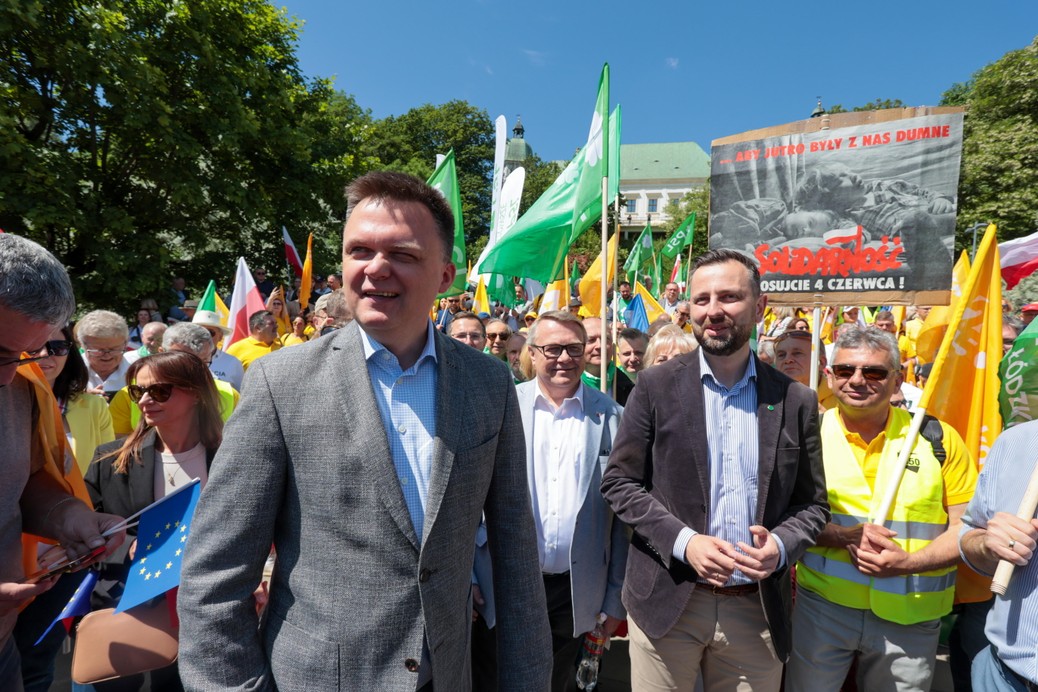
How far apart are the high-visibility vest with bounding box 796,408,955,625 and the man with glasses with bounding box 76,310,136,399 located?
14.5 feet

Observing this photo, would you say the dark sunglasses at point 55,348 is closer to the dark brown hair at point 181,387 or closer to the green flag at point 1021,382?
the dark brown hair at point 181,387

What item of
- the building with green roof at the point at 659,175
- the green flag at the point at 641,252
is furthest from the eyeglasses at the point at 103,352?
the building with green roof at the point at 659,175

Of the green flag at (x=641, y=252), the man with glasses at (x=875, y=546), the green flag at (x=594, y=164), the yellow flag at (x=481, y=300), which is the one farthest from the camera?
the green flag at (x=641, y=252)

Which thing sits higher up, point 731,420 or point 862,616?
point 731,420

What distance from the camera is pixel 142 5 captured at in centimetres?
1412

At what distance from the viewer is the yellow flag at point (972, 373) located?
309cm

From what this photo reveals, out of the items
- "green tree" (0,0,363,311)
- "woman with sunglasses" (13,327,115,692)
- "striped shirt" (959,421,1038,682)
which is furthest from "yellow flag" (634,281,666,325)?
"green tree" (0,0,363,311)

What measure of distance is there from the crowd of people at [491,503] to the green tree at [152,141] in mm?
12588

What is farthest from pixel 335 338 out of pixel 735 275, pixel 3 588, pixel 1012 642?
pixel 1012 642

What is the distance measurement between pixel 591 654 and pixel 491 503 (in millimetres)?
1531

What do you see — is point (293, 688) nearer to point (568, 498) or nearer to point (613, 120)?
point (568, 498)

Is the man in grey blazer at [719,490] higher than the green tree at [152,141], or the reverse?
the green tree at [152,141]

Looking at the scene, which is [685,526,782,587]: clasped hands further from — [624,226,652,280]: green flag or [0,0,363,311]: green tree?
[0,0,363,311]: green tree

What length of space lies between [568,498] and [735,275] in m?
1.22
